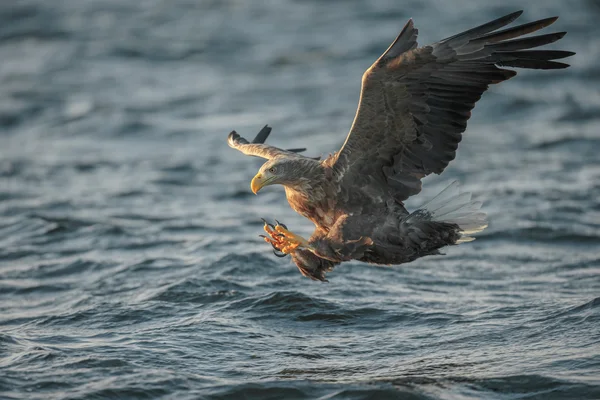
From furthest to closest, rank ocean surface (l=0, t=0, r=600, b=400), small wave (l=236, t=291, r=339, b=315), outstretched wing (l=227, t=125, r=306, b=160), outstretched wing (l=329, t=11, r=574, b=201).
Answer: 1. small wave (l=236, t=291, r=339, b=315)
2. outstretched wing (l=227, t=125, r=306, b=160)
3. ocean surface (l=0, t=0, r=600, b=400)
4. outstretched wing (l=329, t=11, r=574, b=201)

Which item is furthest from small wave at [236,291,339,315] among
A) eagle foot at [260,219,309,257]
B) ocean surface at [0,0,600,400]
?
eagle foot at [260,219,309,257]

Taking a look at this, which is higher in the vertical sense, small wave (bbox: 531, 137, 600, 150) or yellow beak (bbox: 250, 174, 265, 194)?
small wave (bbox: 531, 137, 600, 150)

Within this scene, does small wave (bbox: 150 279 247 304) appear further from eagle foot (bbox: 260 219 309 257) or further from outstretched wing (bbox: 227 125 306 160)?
eagle foot (bbox: 260 219 309 257)

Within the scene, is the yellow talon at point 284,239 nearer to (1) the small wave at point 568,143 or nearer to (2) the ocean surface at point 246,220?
(2) the ocean surface at point 246,220

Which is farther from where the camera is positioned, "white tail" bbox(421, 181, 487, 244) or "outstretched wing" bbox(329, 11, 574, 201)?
"white tail" bbox(421, 181, 487, 244)

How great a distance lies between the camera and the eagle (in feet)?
20.2

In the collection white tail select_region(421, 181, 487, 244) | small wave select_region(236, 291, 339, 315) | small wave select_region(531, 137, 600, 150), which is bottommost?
small wave select_region(236, 291, 339, 315)

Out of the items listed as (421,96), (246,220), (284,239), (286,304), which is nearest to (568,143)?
(246,220)

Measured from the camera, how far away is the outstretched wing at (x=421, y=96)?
6000mm

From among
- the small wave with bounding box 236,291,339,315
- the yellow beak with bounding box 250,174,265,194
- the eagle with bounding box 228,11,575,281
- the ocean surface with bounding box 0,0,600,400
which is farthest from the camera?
the small wave with bounding box 236,291,339,315

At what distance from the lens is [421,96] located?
6.27 m

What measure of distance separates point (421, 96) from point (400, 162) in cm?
55

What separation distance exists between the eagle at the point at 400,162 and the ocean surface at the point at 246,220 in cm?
89

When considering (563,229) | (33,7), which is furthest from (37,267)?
(33,7)
